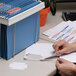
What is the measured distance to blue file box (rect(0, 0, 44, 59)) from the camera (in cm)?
108

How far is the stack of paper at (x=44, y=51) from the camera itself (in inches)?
45.5

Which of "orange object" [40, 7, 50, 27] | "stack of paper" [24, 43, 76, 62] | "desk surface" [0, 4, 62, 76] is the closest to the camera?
"desk surface" [0, 4, 62, 76]

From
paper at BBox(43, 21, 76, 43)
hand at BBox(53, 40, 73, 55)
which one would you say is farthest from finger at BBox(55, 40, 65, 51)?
paper at BBox(43, 21, 76, 43)

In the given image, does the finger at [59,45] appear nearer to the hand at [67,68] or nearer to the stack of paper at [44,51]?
the stack of paper at [44,51]

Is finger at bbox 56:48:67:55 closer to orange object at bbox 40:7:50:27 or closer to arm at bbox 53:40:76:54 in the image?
arm at bbox 53:40:76:54

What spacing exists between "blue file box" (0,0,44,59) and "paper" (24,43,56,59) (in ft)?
0.12

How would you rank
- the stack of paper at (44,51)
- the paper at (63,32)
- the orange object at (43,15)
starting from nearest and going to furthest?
the stack of paper at (44,51)
the paper at (63,32)
the orange object at (43,15)

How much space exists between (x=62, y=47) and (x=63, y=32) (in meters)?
0.23

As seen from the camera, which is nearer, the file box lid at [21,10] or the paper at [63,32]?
the file box lid at [21,10]

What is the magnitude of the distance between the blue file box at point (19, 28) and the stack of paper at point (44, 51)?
1.6 inches

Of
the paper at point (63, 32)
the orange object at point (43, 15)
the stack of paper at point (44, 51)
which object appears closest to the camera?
the stack of paper at point (44, 51)

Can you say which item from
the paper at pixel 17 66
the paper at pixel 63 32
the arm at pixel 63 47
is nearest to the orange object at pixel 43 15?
the paper at pixel 63 32

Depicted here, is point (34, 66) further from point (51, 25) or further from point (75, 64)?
point (51, 25)

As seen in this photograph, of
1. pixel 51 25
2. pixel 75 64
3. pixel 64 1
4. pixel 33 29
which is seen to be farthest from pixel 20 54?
pixel 64 1
